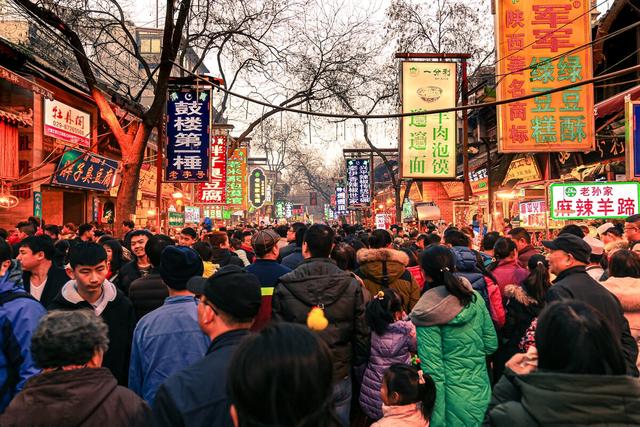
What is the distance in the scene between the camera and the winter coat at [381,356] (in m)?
4.39

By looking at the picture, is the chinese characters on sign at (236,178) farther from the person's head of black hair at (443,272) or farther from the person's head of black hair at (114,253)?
the person's head of black hair at (443,272)

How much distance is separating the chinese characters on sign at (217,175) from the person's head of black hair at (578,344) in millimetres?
21673

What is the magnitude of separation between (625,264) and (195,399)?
3937mm

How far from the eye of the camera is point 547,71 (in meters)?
12.8

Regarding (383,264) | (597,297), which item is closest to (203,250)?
(383,264)

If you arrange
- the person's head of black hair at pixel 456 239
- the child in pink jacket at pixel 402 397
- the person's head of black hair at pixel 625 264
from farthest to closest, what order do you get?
the person's head of black hair at pixel 456 239 < the person's head of black hair at pixel 625 264 < the child in pink jacket at pixel 402 397

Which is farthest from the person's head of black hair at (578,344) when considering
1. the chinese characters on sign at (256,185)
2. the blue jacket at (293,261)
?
the chinese characters on sign at (256,185)

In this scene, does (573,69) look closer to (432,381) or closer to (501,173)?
(501,173)

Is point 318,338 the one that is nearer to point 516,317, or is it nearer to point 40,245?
point 516,317

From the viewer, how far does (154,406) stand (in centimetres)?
209

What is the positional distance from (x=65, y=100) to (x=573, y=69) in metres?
15.3

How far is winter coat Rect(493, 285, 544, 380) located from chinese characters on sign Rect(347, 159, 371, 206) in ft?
104

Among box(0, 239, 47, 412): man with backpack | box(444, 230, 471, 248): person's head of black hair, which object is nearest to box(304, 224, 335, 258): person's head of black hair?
box(0, 239, 47, 412): man with backpack

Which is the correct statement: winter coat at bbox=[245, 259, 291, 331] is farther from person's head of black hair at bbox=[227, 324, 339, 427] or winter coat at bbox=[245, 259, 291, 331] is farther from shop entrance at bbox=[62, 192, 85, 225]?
shop entrance at bbox=[62, 192, 85, 225]
